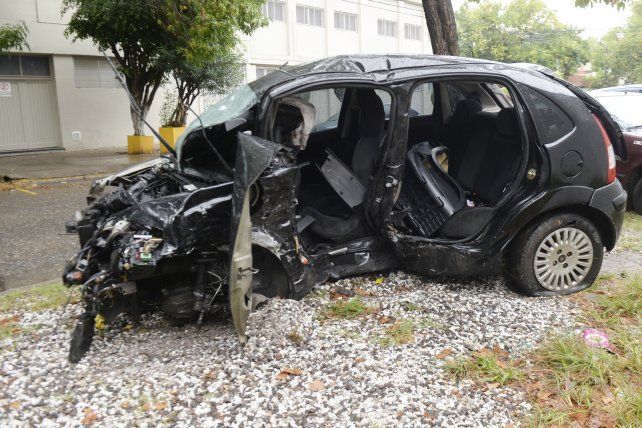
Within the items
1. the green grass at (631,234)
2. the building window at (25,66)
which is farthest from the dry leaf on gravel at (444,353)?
the building window at (25,66)

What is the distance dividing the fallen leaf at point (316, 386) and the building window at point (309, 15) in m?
23.8

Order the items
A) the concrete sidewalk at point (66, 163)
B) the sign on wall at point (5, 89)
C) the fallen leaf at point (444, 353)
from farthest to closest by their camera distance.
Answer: the sign on wall at point (5, 89), the concrete sidewalk at point (66, 163), the fallen leaf at point (444, 353)

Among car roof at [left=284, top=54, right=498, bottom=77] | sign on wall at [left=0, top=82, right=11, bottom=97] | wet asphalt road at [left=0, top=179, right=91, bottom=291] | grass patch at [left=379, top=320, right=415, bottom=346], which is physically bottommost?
grass patch at [left=379, top=320, right=415, bottom=346]

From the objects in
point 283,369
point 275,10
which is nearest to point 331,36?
point 275,10

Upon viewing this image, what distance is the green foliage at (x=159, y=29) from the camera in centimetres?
1095

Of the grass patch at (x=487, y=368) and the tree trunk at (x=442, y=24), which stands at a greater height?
the tree trunk at (x=442, y=24)

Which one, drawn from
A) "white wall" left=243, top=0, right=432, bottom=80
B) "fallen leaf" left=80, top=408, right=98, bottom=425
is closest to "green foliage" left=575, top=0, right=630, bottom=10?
"fallen leaf" left=80, top=408, right=98, bottom=425

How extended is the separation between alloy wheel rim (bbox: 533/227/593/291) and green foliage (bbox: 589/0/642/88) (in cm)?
5175

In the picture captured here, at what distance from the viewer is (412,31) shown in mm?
31688

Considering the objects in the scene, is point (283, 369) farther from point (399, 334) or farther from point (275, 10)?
point (275, 10)

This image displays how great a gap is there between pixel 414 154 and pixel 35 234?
16.3 feet

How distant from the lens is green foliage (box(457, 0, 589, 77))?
151 ft

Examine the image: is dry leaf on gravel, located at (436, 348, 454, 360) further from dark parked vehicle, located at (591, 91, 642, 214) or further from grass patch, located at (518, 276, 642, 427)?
dark parked vehicle, located at (591, 91, 642, 214)

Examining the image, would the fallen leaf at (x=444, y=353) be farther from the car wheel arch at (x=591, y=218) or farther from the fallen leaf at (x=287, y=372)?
the car wheel arch at (x=591, y=218)
